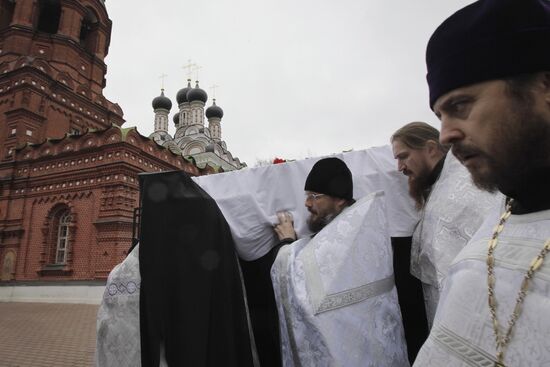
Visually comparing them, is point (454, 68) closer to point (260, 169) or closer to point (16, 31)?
point (260, 169)

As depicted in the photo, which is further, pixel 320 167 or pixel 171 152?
pixel 171 152

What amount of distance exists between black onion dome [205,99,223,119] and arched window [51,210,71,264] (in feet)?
96.5

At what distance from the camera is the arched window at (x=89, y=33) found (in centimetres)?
2098

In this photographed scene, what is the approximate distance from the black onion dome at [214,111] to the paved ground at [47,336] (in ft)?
106

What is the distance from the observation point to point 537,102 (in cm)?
79

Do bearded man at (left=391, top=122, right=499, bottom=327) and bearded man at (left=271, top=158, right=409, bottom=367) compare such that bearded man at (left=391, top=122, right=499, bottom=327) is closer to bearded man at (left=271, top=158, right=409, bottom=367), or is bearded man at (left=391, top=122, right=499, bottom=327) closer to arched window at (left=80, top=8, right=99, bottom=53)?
bearded man at (left=271, top=158, right=409, bottom=367)

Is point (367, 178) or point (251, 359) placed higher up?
point (367, 178)

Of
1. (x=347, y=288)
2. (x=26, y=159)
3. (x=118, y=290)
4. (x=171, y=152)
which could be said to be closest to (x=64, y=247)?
(x=26, y=159)

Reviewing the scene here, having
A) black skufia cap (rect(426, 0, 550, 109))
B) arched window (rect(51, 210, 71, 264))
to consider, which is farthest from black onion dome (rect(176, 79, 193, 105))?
black skufia cap (rect(426, 0, 550, 109))

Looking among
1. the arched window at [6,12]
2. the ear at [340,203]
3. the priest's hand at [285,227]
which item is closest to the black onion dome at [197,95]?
the arched window at [6,12]

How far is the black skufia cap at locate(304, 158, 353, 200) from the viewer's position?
7.79 ft

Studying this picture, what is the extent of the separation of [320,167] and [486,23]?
5.30ft

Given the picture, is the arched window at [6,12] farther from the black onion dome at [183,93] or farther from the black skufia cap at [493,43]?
the black skufia cap at [493,43]

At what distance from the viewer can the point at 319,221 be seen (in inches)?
95.9
